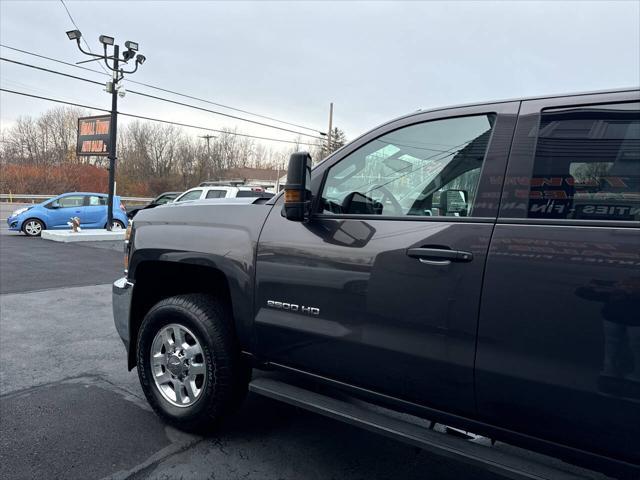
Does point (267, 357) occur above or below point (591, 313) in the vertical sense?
below

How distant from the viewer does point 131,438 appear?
296 centimetres

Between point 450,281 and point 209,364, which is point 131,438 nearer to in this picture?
point 209,364

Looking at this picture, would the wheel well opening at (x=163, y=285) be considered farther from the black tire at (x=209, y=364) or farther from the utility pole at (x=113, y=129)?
the utility pole at (x=113, y=129)

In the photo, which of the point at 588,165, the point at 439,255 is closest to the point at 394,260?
the point at 439,255

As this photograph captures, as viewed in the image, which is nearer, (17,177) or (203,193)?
(203,193)

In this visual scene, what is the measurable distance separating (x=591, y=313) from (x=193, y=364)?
2.28m

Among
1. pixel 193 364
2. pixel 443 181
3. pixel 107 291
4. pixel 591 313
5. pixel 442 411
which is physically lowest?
pixel 107 291

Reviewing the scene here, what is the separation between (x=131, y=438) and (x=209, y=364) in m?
0.73

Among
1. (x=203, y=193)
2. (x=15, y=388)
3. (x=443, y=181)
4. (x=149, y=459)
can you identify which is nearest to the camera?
(x=443, y=181)

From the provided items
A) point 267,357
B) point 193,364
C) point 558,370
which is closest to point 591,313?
point 558,370

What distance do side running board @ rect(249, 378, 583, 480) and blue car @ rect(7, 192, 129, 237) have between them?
15875mm

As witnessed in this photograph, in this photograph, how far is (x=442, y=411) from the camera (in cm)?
212

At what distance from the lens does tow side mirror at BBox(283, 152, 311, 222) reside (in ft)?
7.80

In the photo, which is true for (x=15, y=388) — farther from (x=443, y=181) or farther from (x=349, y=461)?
(x=443, y=181)
